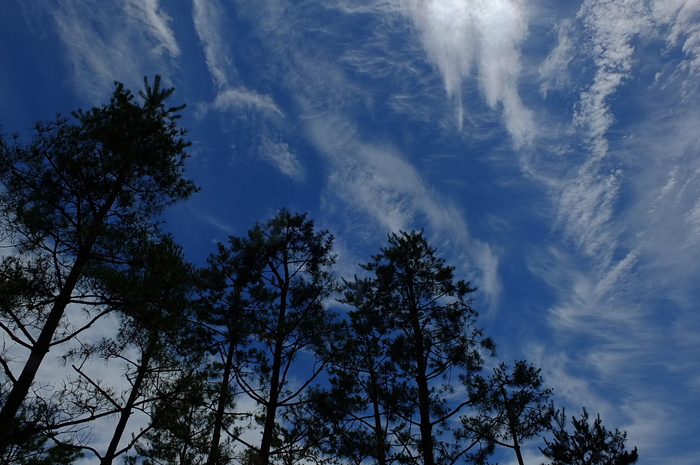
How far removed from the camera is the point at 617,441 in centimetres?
1612

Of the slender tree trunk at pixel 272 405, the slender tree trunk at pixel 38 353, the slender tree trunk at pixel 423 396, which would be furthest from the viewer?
the slender tree trunk at pixel 423 396

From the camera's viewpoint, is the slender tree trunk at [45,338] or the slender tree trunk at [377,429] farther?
the slender tree trunk at [377,429]

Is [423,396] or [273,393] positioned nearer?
[273,393]

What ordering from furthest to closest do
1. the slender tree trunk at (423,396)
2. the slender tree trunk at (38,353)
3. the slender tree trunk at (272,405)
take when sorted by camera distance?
the slender tree trunk at (423,396) < the slender tree trunk at (272,405) < the slender tree trunk at (38,353)

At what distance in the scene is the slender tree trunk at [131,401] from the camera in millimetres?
7191

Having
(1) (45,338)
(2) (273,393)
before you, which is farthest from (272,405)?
(1) (45,338)

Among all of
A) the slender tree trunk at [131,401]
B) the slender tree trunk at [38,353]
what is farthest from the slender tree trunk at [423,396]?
the slender tree trunk at [38,353]

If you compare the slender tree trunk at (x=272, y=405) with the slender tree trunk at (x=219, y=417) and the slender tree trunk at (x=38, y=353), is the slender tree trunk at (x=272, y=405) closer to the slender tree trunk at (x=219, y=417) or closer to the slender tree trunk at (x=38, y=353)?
the slender tree trunk at (x=219, y=417)

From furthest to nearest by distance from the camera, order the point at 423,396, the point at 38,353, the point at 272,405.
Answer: the point at 423,396, the point at 272,405, the point at 38,353

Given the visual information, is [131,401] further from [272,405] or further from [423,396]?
[423,396]

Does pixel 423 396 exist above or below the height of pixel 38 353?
above

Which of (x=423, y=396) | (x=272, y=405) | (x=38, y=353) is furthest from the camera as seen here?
(x=423, y=396)

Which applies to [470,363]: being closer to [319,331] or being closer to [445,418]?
[445,418]

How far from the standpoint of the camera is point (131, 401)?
7824 mm
